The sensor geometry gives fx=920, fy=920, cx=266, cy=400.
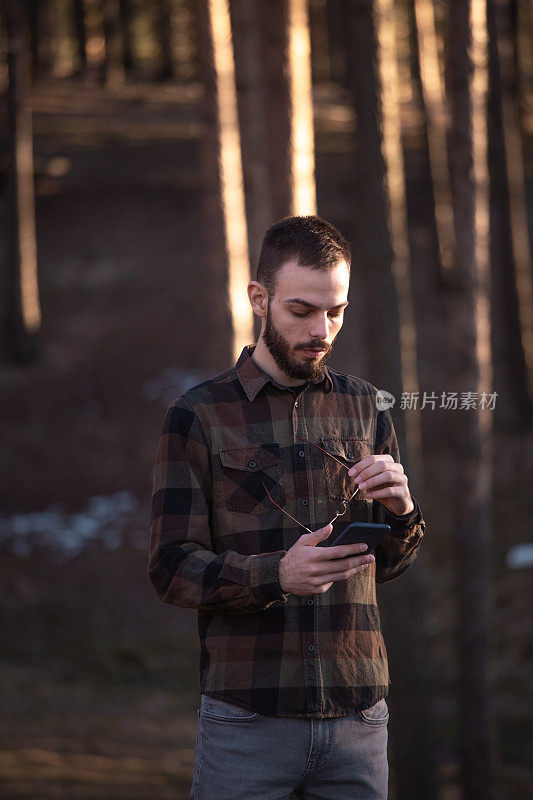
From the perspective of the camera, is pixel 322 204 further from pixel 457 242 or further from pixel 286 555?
pixel 286 555

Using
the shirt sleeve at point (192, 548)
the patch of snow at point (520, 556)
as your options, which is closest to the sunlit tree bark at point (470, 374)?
the patch of snow at point (520, 556)

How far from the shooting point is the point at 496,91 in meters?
15.9

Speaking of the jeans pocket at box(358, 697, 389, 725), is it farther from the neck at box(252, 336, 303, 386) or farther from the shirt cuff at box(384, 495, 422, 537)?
the neck at box(252, 336, 303, 386)

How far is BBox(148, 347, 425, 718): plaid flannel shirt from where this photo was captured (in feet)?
9.21

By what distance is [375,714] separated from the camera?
2.93 meters

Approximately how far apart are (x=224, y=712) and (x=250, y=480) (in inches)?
28.4

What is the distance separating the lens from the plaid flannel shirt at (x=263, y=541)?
2.81 m

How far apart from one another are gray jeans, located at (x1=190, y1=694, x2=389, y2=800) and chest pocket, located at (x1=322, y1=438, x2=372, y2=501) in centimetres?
69

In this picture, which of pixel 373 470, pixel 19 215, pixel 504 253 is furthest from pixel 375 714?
pixel 19 215

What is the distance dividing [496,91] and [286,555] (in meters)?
14.9

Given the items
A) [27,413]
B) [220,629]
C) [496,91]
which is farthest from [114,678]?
[496,91]

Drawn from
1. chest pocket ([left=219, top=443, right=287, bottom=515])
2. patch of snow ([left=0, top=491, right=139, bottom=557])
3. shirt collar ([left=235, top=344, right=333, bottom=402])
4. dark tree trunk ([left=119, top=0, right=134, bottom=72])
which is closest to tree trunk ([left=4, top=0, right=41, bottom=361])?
patch of snow ([left=0, top=491, right=139, bottom=557])

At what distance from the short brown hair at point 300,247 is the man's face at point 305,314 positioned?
2 centimetres

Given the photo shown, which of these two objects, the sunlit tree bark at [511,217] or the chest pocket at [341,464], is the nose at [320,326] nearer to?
the chest pocket at [341,464]
